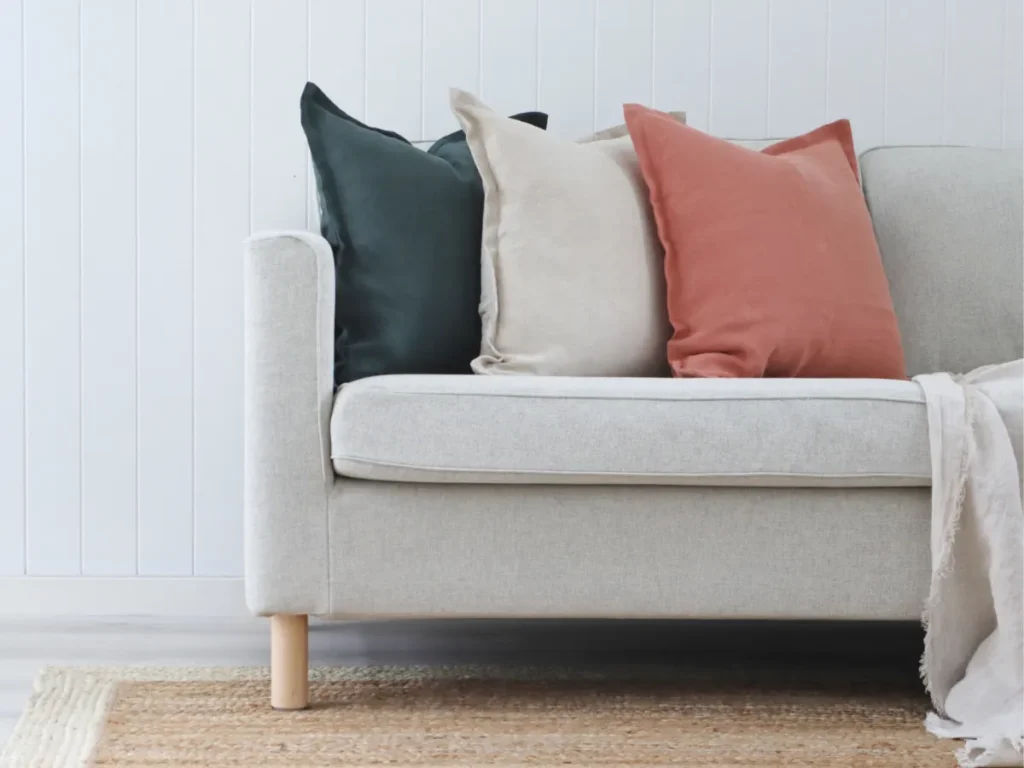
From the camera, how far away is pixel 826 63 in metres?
2.61

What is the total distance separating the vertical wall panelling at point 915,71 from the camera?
2.60 metres

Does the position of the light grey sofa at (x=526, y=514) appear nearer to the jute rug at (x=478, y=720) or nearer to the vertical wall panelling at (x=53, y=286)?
the jute rug at (x=478, y=720)

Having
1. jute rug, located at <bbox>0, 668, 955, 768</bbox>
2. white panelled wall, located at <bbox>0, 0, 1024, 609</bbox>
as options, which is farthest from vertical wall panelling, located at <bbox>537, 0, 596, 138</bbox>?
jute rug, located at <bbox>0, 668, 955, 768</bbox>

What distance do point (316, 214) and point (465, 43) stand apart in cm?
52

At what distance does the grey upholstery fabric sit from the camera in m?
1.65

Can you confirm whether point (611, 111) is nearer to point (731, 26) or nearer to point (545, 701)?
point (731, 26)

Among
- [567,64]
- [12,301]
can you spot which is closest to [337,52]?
[567,64]

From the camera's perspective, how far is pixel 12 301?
8.18 ft

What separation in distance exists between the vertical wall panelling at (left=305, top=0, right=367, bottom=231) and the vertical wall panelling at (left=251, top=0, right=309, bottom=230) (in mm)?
20

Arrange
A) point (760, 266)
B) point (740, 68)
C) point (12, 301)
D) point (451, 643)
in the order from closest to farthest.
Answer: point (760, 266)
point (451, 643)
point (12, 301)
point (740, 68)

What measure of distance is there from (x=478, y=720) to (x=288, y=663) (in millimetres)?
303

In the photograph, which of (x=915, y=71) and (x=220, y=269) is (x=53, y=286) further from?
(x=915, y=71)

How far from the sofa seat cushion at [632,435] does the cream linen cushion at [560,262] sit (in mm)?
327

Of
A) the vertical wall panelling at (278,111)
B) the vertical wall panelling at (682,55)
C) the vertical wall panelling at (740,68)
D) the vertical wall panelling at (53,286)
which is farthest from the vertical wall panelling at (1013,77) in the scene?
the vertical wall panelling at (53,286)
